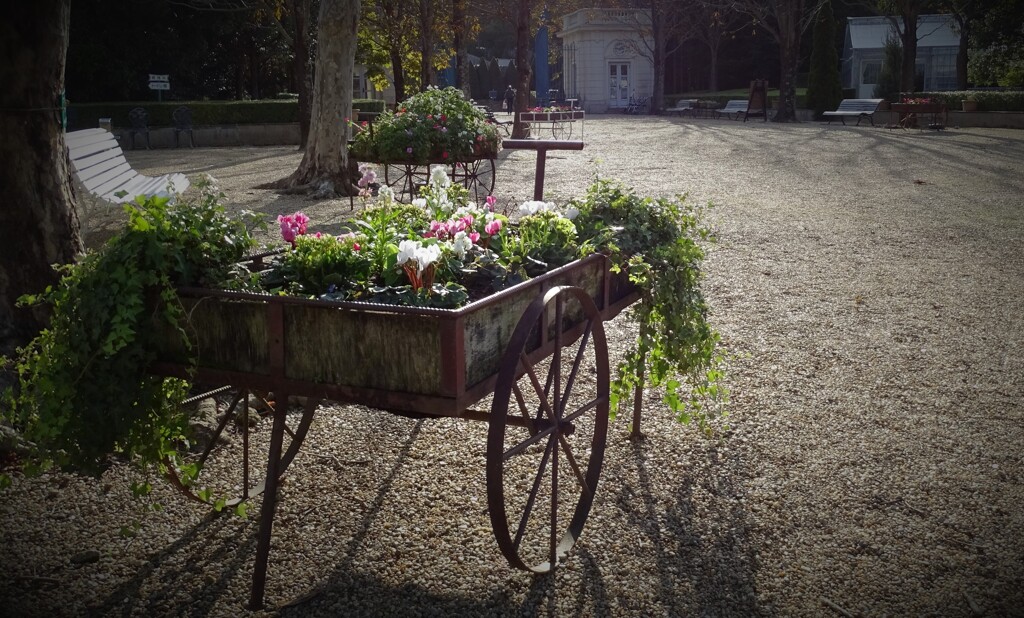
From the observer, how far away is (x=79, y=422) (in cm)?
271

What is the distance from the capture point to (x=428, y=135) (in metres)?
10.1

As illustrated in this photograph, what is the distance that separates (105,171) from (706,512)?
738cm

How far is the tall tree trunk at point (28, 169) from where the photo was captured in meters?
4.25

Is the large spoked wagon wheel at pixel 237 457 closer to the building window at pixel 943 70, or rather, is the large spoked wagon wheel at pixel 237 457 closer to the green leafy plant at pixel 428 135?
the green leafy plant at pixel 428 135

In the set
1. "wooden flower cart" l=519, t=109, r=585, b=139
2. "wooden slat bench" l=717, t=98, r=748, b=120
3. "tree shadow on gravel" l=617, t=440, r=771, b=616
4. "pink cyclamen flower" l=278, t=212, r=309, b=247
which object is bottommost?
"tree shadow on gravel" l=617, t=440, r=771, b=616

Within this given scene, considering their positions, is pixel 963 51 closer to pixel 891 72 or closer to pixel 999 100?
pixel 891 72

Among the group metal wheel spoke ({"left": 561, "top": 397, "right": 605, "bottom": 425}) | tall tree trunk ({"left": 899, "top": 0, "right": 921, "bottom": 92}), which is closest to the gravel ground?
metal wheel spoke ({"left": 561, "top": 397, "right": 605, "bottom": 425})

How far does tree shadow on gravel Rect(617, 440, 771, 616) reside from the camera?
9.55 feet

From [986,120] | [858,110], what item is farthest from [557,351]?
[858,110]

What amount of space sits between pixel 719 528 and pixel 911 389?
6.59 ft

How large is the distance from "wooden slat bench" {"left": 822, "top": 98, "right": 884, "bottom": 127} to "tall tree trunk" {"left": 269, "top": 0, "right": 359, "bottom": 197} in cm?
1925

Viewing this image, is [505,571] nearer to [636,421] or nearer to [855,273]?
[636,421]

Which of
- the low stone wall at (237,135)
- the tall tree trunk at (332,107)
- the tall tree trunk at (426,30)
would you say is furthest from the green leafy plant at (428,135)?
the tall tree trunk at (426,30)

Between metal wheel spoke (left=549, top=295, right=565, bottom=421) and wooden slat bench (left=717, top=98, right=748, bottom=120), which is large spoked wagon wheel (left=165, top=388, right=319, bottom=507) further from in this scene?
wooden slat bench (left=717, top=98, right=748, bottom=120)
